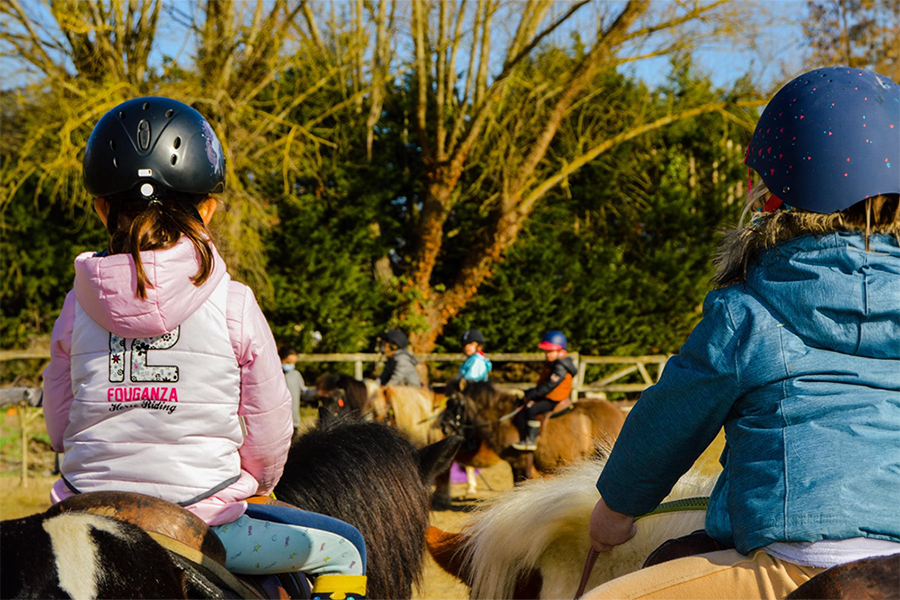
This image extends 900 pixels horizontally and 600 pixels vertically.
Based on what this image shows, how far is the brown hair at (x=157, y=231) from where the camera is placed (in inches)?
73.4

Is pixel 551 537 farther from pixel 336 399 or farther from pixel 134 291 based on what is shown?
pixel 336 399

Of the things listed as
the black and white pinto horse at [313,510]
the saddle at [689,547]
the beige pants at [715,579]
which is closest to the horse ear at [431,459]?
the black and white pinto horse at [313,510]

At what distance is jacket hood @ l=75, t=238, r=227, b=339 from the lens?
1.81 m

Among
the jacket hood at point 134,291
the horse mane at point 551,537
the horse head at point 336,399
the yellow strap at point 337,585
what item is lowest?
the horse head at point 336,399

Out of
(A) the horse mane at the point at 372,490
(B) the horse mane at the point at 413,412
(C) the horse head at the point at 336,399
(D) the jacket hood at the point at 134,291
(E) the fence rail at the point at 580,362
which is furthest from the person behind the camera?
(E) the fence rail at the point at 580,362

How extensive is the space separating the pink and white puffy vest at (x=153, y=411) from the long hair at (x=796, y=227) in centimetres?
120

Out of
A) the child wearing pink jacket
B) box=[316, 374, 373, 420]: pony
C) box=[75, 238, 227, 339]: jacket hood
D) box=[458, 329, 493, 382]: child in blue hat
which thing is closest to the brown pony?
box=[458, 329, 493, 382]: child in blue hat

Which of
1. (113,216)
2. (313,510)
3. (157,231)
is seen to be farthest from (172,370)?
(313,510)

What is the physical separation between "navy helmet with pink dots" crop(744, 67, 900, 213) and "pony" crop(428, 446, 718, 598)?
0.82 meters

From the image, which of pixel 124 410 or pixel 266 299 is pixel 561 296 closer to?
pixel 266 299

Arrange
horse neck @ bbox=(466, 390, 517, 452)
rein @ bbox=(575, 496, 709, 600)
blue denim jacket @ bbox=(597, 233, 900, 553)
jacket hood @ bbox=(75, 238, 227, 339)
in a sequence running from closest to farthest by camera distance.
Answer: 1. blue denim jacket @ bbox=(597, 233, 900, 553)
2. rein @ bbox=(575, 496, 709, 600)
3. jacket hood @ bbox=(75, 238, 227, 339)
4. horse neck @ bbox=(466, 390, 517, 452)

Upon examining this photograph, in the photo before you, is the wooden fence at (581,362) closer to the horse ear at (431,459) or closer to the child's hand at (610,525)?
the horse ear at (431,459)

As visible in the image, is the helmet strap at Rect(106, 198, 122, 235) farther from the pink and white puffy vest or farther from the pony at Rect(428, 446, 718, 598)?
the pony at Rect(428, 446, 718, 598)

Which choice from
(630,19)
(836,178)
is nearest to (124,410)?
(836,178)
